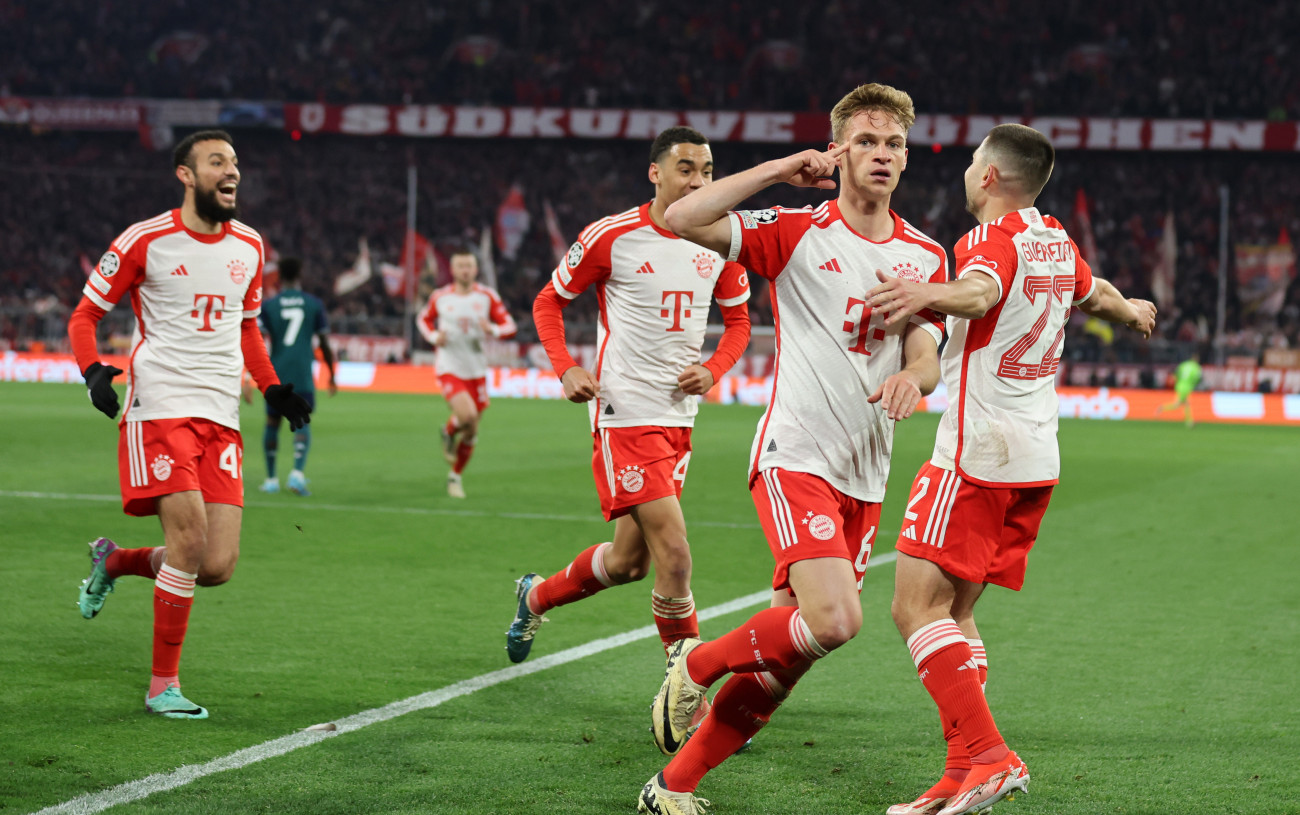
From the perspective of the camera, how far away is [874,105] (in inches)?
160

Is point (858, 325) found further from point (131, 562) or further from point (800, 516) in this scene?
point (131, 562)

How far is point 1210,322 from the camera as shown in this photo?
112 ft

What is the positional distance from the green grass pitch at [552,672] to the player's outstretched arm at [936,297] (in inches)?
61.1

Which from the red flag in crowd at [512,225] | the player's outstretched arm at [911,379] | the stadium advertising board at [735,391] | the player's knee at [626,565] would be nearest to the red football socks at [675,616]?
the player's knee at [626,565]

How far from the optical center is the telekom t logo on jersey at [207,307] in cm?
539

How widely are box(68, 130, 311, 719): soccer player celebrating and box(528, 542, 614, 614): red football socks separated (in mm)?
1276

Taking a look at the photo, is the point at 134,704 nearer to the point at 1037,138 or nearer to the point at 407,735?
the point at 407,735

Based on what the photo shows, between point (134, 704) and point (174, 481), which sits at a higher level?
point (174, 481)

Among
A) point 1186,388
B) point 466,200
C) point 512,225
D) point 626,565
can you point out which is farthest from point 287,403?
point 466,200

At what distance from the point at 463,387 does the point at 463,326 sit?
25.8 inches

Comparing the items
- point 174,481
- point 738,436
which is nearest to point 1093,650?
point 174,481

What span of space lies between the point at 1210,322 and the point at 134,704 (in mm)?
33442

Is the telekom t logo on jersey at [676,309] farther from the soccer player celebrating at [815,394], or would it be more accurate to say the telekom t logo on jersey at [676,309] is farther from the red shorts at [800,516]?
the red shorts at [800,516]

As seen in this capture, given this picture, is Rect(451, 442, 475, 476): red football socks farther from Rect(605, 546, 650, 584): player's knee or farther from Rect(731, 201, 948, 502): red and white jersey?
Rect(731, 201, 948, 502): red and white jersey
